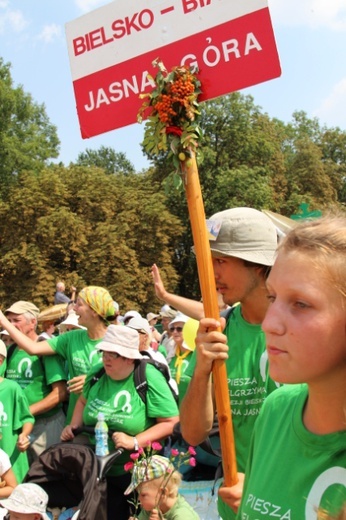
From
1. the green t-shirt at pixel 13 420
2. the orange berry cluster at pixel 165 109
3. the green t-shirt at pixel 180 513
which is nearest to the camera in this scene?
the orange berry cluster at pixel 165 109

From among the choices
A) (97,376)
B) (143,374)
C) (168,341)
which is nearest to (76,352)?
(97,376)

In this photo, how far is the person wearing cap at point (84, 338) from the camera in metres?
5.45

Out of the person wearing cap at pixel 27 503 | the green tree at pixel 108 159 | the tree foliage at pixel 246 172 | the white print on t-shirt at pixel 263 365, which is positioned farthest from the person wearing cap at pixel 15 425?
the green tree at pixel 108 159

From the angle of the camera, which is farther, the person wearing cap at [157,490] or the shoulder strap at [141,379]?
the shoulder strap at [141,379]

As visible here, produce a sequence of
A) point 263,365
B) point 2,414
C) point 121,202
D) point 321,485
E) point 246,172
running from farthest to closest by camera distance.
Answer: point 121,202 → point 246,172 → point 2,414 → point 263,365 → point 321,485

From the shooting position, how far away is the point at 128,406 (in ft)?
14.7

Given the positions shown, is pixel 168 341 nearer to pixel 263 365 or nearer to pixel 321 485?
pixel 263 365

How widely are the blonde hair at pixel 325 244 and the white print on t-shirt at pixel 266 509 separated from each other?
18.8 inches

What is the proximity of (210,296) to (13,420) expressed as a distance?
10.9 feet

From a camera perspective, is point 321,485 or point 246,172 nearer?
point 321,485

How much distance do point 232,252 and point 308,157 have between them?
39.4 metres

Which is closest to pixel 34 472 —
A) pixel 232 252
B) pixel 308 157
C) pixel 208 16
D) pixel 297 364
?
pixel 232 252

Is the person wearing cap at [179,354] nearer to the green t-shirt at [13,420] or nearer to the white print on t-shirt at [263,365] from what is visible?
the green t-shirt at [13,420]

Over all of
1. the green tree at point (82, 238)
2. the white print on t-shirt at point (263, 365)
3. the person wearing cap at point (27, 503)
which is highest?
the green tree at point (82, 238)
